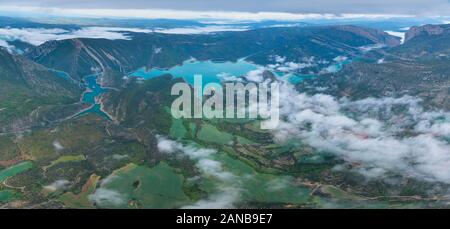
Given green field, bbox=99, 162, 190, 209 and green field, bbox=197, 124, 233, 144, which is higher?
green field, bbox=99, 162, 190, 209

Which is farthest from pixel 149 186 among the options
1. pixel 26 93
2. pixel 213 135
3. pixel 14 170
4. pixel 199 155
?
pixel 26 93

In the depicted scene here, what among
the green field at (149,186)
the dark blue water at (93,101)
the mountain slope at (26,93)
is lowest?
the dark blue water at (93,101)

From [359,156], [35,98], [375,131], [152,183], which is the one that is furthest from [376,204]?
[35,98]

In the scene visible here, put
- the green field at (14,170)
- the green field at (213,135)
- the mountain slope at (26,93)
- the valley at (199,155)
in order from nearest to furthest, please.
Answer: the valley at (199,155) < the green field at (14,170) < the green field at (213,135) < the mountain slope at (26,93)

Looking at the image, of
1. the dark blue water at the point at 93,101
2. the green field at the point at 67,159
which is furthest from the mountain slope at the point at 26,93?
the green field at the point at 67,159

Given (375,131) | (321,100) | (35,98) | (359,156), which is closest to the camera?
(359,156)

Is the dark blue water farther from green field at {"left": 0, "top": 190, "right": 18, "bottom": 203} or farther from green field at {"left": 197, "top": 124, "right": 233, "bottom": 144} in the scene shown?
green field at {"left": 0, "top": 190, "right": 18, "bottom": 203}

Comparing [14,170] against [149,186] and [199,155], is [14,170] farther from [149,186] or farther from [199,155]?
[199,155]

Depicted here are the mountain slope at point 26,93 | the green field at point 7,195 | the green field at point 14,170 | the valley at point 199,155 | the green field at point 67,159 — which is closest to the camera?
the green field at point 7,195

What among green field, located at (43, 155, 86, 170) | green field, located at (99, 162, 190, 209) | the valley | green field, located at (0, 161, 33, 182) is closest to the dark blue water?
the valley

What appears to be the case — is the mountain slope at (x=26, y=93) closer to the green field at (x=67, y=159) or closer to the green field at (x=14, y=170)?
the green field at (x=14, y=170)
